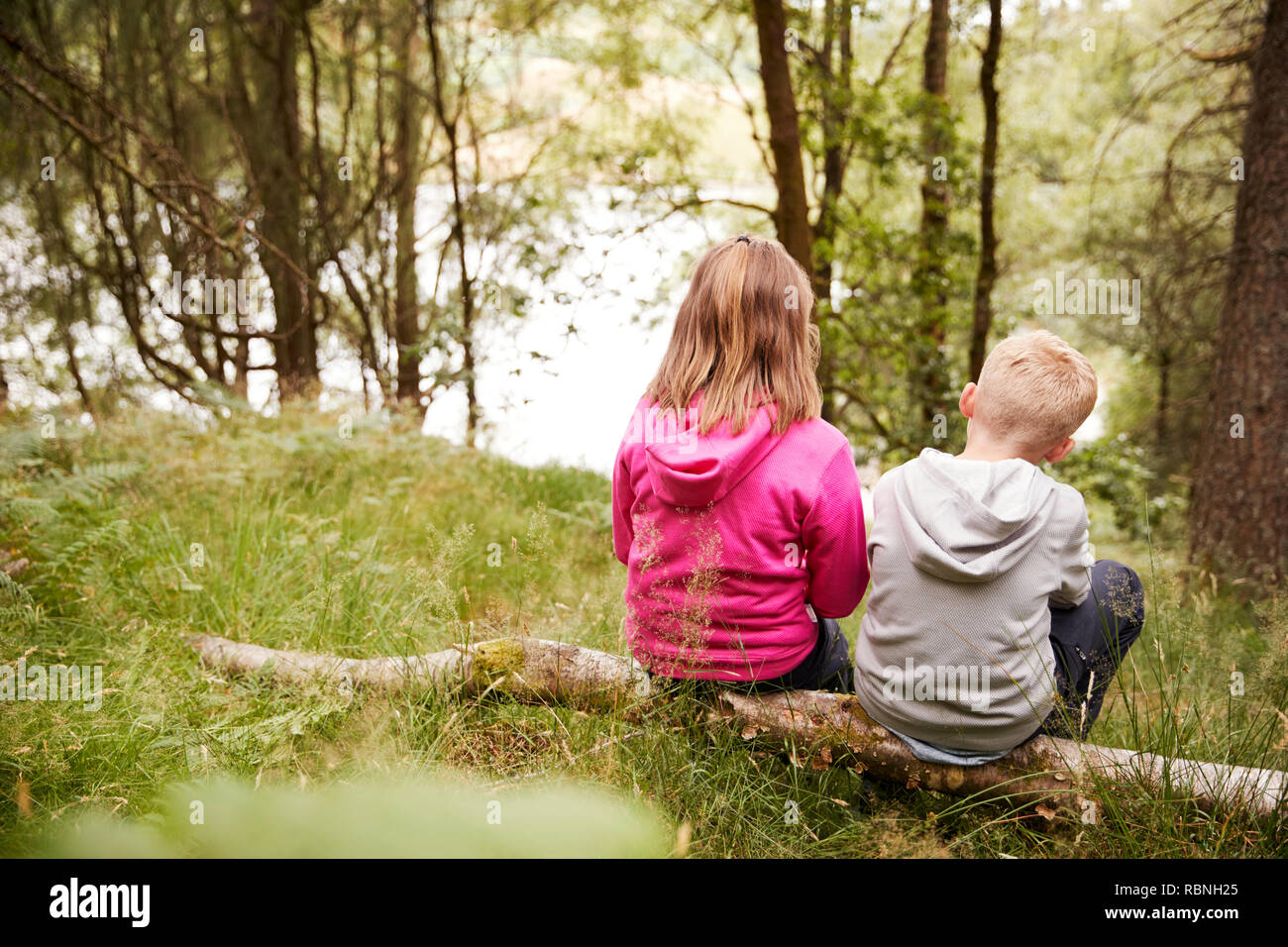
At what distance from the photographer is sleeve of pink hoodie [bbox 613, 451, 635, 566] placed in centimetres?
248

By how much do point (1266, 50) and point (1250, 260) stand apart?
1176 millimetres

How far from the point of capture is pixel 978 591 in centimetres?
206

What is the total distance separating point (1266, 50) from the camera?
450cm

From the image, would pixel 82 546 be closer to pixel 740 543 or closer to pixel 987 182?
pixel 740 543

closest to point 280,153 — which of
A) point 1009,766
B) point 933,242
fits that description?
point 933,242

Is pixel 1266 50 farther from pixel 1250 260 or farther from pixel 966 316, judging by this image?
pixel 966 316

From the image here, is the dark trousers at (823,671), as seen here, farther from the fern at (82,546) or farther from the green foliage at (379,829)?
the fern at (82,546)

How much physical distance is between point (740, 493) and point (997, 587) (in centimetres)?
70

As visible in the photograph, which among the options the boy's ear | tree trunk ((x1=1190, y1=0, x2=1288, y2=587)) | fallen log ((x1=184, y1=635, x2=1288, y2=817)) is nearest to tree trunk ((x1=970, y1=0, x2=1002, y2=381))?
tree trunk ((x1=1190, y1=0, x2=1288, y2=587))

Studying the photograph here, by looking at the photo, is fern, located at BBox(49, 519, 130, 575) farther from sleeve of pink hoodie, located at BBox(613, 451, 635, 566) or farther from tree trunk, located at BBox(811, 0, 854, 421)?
tree trunk, located at BBox(811, 0, 854, 421)

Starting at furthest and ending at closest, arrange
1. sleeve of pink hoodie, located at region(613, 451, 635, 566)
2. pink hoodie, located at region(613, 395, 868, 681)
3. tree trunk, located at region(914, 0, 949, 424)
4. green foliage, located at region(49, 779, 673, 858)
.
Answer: tree trunk, located at region(914, 0, 949, 424) → sleeve of pink hoodie, located at region(613, 451, 635, 566) → pink hoodie, located at region(613, 395, 868, 681) → green foliage, located at region(49, 779, 673, 858)

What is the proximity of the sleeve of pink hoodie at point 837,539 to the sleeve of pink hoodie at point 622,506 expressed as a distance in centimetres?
57

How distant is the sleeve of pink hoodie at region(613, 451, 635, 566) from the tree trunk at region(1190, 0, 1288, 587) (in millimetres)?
3793
